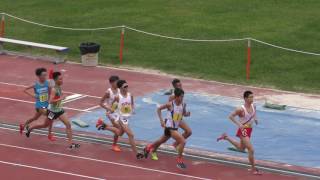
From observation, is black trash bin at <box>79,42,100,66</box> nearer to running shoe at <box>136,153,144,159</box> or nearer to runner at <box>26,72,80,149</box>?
runner at <box>26,72,80,149</box>

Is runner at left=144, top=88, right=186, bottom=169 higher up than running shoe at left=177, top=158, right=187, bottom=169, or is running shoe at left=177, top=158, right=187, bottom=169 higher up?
runner at left=144, top=88, right=186, bottom=169

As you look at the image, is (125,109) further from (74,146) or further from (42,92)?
(42,92)

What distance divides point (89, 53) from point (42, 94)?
7.87 m

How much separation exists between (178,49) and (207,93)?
17.8 ft

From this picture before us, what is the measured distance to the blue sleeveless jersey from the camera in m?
18.0

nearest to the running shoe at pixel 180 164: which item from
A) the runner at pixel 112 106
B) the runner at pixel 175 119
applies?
the runner at pixel 175 119

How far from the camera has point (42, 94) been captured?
18094mm

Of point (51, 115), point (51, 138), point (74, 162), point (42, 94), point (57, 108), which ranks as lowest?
point (74, 162)

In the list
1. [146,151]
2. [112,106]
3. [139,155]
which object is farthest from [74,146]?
[146,151]

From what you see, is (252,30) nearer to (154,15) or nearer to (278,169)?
(154,15)

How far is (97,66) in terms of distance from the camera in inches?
1025

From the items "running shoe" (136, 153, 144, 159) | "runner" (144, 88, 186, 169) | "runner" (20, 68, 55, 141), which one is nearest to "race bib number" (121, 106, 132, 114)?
"runner" (144, 88, 186, 169)

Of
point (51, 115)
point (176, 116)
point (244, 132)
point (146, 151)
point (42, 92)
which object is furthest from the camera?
point (42, 92)

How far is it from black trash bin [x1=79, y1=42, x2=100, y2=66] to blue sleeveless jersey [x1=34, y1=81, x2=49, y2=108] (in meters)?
7.69
